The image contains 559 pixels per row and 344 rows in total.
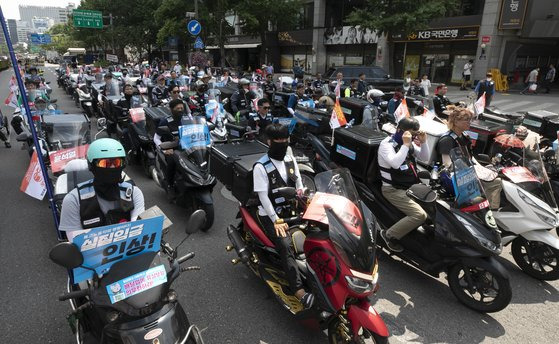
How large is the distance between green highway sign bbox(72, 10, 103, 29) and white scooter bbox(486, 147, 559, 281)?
4077 centimetres

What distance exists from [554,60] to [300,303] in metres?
32.0

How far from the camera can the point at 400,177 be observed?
4.48 meters

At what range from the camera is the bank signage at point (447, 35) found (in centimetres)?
2357

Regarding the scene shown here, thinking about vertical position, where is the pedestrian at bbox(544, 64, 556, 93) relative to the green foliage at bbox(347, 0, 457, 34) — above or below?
below

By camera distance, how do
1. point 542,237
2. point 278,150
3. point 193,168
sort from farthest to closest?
point 193,168 → point 542,237 → point 278,150

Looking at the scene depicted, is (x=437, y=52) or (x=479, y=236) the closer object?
(x=479, y=236)

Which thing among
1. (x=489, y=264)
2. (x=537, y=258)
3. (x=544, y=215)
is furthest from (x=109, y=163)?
(x=537, y=258)

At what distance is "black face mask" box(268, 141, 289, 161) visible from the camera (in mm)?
3778

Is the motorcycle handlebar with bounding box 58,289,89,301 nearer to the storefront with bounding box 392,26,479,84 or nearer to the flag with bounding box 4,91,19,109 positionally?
the flag with bounding box 4,91,19,109

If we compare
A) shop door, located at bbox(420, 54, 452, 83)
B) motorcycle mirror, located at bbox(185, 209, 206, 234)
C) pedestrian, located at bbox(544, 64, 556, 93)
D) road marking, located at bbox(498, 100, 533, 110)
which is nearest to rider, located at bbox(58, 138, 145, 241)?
motorcycle mirror, located at bbox(185, 209, 206, 234)

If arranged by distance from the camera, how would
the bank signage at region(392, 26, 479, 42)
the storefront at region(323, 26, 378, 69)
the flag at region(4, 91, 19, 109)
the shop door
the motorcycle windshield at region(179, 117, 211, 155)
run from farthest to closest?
1. the storefront at region(323, 26, 378, 69)
2. the shop door
3. the bank signage at region(392, 26, 479, 42)
4. the flag at region(4, 91, 19, 109)
5. the motorcycle windshield at region(179, 117, 211, 155)

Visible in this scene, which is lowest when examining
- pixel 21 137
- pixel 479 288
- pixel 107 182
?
pixel 479 288

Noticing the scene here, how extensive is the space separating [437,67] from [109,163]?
2805 cm

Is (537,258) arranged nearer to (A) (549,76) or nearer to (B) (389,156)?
(B) (389,156)
